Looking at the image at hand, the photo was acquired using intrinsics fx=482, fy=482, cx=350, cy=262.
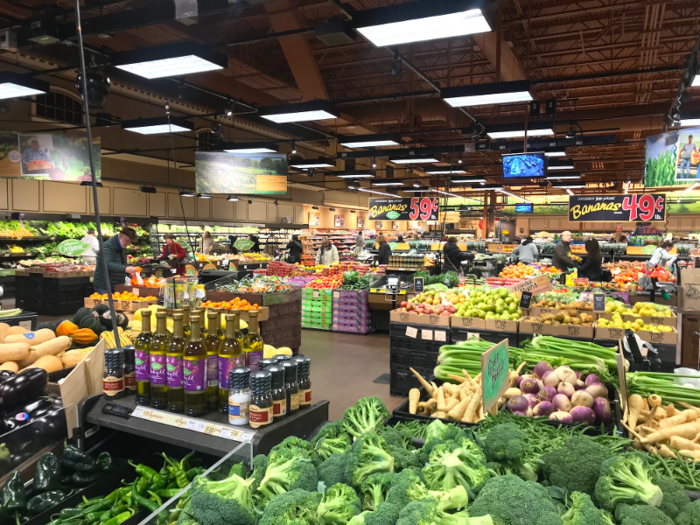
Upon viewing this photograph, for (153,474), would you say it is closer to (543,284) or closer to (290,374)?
(290,374)

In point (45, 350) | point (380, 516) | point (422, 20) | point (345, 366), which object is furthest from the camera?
point (345, 366)

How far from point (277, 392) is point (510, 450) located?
33.1 inches

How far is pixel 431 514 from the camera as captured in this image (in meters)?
1.10

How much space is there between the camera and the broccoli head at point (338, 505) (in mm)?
1203

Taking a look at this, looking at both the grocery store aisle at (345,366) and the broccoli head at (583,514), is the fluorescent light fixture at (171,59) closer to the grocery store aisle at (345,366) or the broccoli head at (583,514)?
the grocery store aisle at (345,366)

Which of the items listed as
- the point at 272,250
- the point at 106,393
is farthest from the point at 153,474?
the point at 272,250

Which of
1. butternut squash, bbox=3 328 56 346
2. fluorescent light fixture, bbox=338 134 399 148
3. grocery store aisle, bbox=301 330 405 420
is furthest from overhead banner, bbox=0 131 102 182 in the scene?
butternut squash, bbox=3 328 56 346

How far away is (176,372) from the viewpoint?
6.31 ft

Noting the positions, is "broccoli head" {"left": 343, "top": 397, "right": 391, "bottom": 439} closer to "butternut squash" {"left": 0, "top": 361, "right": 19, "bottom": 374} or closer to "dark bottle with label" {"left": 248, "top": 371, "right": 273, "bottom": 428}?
"dark bottle with label" {"left": 248, "top": 371, "right": 273, "bottom": 428}

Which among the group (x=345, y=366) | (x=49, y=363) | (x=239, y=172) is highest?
(x=239, y=172)

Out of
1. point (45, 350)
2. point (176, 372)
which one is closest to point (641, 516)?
point (176, 372)

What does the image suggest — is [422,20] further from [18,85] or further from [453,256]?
[453,256]

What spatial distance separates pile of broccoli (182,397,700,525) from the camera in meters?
1.17

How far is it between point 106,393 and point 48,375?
75 cm
